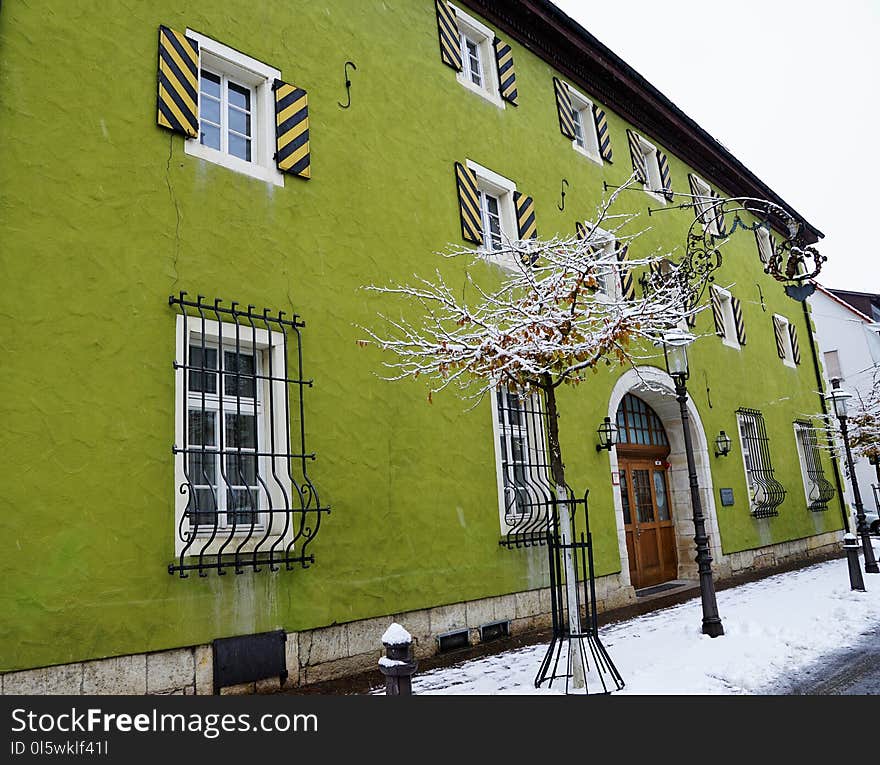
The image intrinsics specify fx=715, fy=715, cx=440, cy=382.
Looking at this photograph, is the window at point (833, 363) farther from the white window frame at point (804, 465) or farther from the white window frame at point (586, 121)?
the white window frame at point (586, 121)

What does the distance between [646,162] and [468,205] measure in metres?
6.51

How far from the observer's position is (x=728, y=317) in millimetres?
15734

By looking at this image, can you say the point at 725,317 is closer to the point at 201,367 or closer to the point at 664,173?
the point at 664,173

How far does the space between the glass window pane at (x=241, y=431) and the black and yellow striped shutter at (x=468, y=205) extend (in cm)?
409

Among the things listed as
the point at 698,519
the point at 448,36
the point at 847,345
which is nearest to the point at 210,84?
the point at 448,36

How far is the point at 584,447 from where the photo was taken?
10.1 metres

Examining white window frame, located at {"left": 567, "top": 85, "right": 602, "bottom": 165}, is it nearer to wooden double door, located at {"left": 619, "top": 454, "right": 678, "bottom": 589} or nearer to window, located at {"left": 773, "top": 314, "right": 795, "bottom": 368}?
wooden double door, located at {"left": 619, "top": 454, "right": 678, "bottom": 589}

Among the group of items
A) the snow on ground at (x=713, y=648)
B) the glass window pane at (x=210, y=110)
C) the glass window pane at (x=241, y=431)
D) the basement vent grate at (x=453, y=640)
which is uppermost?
the glass window pane at (x=210, y=110)

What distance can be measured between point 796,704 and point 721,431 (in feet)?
30.2

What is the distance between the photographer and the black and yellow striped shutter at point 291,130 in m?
7.20

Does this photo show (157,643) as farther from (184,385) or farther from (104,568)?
(184,385)

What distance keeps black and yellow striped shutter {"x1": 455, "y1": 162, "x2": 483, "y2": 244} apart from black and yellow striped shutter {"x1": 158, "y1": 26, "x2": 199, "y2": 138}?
3619 mm

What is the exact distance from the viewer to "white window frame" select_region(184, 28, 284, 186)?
6816mm

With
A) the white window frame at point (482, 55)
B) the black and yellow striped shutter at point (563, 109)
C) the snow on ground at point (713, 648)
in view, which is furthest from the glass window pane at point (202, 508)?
the black and yellow striped shutter at point (563, 109)
